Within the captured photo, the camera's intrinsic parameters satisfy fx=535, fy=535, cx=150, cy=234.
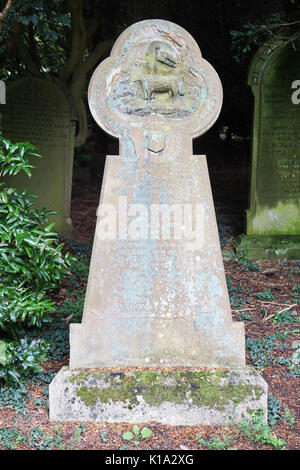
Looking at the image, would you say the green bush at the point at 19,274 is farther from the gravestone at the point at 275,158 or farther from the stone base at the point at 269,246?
the gravestone at the point at 275,158

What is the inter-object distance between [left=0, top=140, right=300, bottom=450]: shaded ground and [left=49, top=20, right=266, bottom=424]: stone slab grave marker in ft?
1.32

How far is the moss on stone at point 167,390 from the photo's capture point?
3514mm

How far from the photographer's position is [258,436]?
3.33 m

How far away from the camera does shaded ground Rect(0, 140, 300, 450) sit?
3357 mm

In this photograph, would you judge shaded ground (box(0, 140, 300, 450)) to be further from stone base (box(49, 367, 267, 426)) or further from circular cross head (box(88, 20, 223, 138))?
circular cross head (box(88, 20, 223, 138))

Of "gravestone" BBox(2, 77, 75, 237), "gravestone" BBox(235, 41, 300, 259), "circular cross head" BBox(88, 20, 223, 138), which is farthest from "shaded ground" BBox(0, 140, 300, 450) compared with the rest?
"circular cross head" BBox(88, 20, 223, 138)

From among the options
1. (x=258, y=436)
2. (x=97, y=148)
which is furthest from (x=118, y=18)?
(x=258, y=436)

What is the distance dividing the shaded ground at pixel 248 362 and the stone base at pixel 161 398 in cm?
7

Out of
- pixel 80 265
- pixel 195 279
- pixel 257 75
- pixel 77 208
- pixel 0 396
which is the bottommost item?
pixel 77 208

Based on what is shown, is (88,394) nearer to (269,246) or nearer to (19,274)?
(19,274)

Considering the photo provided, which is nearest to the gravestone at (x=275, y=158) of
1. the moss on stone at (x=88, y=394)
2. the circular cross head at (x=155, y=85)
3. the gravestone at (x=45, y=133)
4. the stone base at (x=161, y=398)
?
the gravestone at (x=45, y=133)

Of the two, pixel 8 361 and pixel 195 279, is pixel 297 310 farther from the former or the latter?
pixel 8 361

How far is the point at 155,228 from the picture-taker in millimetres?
3703
